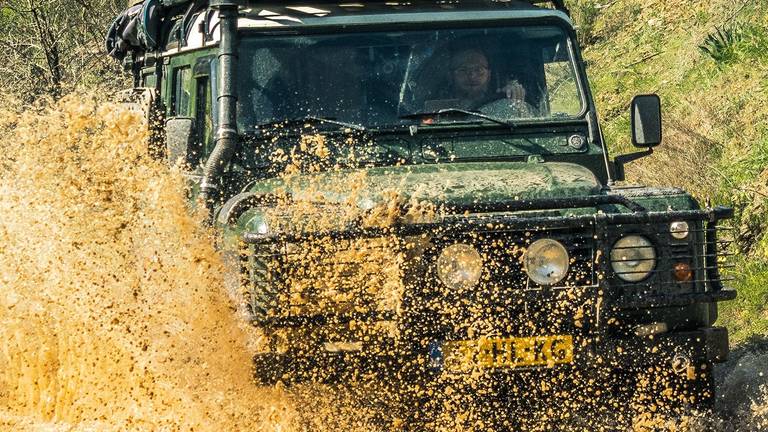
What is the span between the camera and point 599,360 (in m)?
5.40

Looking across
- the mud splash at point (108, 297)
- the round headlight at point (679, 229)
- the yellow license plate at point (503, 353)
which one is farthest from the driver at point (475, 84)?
the yellow license plate at point (503, 353)

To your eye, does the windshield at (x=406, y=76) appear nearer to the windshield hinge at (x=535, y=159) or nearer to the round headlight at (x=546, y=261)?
the windshield hinge at (x=535, y=159)

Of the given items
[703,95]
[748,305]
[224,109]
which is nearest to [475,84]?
[224,109]

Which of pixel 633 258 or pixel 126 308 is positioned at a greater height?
pixel 633 258

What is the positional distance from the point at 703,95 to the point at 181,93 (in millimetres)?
7352

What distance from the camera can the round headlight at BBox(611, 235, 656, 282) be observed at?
17.8 feet

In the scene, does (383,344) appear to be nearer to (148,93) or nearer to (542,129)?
(542,129)

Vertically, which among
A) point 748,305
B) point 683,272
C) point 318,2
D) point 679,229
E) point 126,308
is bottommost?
point 748,305

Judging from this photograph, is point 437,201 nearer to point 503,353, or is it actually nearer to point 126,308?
point 503,353

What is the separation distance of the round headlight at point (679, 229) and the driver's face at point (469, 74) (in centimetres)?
152

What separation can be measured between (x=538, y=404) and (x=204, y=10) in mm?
3061

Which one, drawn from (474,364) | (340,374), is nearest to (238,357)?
(340,374)

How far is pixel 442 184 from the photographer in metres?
5.66

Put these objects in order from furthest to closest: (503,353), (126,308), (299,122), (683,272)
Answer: (299,122) < (126,308) < (683,272) < (503,353)
